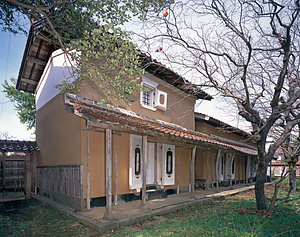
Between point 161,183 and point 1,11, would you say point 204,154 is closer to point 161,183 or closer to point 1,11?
point 161,183

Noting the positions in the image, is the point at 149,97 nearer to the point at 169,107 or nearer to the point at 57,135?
the point at 169,107

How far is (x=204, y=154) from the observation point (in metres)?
13.0

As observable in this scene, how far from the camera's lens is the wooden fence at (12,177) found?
9250 millimetres

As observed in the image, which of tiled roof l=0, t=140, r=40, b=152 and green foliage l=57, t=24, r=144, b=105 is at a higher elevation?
green foliage l=57, t=24, r=144, b=105

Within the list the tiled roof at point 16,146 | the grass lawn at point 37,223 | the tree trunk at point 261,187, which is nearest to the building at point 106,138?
the tiled roof at point 16,146

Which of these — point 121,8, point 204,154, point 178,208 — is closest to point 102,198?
point 178,208

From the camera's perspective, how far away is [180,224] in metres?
5.79

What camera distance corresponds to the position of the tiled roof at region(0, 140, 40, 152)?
345 inches

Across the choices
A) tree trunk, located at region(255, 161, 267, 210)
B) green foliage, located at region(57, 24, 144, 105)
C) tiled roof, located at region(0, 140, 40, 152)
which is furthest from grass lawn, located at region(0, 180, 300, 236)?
green foliage, located at region(57, 24, 144, 105)

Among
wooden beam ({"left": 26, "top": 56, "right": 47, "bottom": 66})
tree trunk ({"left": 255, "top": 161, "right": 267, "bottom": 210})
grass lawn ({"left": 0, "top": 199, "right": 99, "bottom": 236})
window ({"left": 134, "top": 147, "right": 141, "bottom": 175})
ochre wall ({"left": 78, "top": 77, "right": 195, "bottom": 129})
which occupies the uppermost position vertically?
wooden beam ({"left": 26, "top": 56, "right": 47, "bottom": 66})

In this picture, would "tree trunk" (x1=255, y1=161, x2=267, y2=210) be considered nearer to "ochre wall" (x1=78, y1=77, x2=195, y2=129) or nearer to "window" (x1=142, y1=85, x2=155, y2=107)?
"ochre wall" (x1=78, y1=77, x2=195, y2=129)

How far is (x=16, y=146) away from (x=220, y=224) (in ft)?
27.5

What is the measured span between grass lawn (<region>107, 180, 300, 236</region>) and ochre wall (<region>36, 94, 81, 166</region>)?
9.80 feet

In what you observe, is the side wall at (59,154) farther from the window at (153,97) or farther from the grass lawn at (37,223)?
the window at (153,97)
